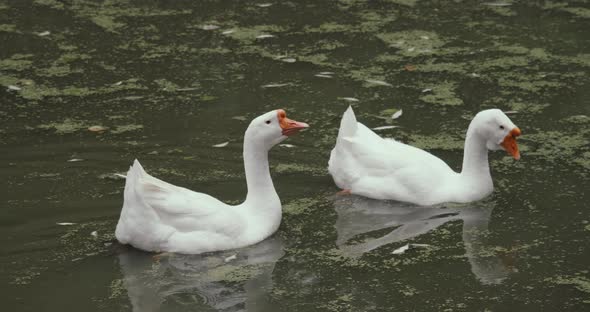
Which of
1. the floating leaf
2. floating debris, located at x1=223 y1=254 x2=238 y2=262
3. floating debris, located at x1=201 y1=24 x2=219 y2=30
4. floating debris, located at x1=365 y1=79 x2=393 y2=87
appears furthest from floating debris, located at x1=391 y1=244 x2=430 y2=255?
floating debris, located at x1=201 y1=24 x2=219 y2=30

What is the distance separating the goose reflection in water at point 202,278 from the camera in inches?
239

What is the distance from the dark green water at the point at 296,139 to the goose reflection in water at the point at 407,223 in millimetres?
19

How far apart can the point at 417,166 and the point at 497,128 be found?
0.62 m

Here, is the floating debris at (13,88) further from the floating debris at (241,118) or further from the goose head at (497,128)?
the goose head at (497,128)

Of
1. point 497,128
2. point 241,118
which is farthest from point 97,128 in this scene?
point 497,128

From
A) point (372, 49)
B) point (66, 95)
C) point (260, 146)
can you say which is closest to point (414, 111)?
point (372, 49)

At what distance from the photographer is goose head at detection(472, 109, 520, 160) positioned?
7.34m

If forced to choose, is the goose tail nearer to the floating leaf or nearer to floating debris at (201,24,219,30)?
the floating leaf

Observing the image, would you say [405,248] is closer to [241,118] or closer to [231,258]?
[231,258]

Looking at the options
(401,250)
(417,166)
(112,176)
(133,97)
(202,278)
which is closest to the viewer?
(202,278)

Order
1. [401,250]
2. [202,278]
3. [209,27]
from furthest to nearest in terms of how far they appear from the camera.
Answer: [209,27] < [401,250] < [202,278]

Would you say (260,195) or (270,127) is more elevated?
(270,127)

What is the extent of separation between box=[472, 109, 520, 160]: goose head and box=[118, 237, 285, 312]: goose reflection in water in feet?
5.47

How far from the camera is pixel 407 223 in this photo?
282 inches
